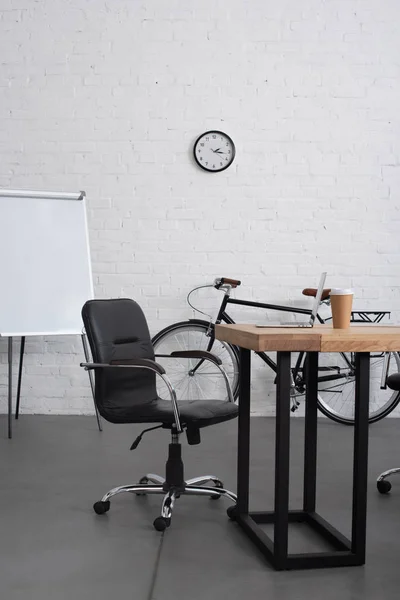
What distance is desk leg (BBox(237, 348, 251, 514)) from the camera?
2594 mm

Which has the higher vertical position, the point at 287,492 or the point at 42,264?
the point at 42,264

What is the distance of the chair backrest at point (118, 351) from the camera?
2.80 metres

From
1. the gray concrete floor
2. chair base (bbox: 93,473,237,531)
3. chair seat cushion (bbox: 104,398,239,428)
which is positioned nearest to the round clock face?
the gray concrete floor

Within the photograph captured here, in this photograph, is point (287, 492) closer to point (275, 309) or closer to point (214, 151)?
point (275, 309)

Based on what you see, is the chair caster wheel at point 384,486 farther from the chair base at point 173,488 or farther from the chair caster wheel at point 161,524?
the chair caster wheel at point 161,524

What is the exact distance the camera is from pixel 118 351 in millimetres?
2955

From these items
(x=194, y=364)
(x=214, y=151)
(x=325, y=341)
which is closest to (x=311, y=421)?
(x=325, y=341)

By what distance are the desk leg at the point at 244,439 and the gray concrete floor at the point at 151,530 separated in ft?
0.36

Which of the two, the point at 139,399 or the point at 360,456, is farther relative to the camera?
the point at 139,399

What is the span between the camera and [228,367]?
16.3 feet

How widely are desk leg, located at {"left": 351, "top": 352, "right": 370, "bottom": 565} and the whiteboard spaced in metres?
2.54

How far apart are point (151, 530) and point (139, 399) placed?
2.01ft

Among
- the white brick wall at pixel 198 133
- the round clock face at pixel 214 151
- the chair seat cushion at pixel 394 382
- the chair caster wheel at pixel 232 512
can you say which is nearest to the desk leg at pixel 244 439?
the chair caster wheel at pixel 232 512

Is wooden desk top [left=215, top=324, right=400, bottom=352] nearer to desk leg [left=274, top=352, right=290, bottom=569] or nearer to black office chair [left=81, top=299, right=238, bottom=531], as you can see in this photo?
desk leg [left=274, top=352, right=290, bottom=569]
